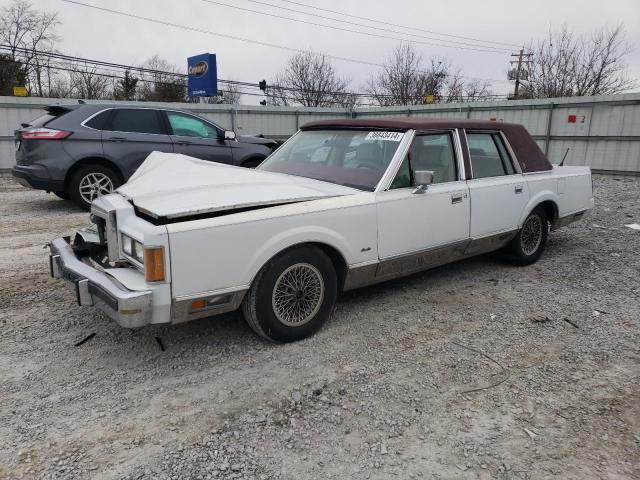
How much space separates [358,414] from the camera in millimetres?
2764

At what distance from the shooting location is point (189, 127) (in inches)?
344

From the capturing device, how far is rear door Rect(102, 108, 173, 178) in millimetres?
7895

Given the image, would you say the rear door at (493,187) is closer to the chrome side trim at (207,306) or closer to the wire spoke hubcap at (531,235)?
the wire spoke hubcap at (531,235)

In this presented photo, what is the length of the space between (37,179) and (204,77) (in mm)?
16570

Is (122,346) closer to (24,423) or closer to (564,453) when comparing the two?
(24,423)

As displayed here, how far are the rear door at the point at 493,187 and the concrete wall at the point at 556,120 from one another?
9.60 m

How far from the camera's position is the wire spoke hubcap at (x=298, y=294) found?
3.39 m

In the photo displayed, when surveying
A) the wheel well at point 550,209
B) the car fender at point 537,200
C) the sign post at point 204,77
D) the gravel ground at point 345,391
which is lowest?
the gravel ground at point 345,391

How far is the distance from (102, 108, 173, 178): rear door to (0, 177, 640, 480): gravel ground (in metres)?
3.59

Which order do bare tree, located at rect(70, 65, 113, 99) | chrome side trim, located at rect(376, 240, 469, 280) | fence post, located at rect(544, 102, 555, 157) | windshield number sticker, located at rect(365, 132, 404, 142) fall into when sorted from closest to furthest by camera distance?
chrome side trim, located at rect(376, 240, 469, 280) < windshield number sticker, located at rect(365, 132, 404, 142) < fence post, located at rect(544, 102, 555, 157) < bare tree, located at rect(70, 65, 113, 99)

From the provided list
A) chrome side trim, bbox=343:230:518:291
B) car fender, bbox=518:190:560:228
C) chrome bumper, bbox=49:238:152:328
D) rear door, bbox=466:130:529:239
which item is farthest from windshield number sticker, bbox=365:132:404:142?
chrome bumper, bbox=49:238:152:328

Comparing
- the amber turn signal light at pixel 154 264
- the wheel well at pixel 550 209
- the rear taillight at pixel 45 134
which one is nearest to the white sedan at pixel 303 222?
the amber turn signal light at pixel 154 264

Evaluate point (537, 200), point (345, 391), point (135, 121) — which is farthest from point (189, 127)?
point (345, 391)

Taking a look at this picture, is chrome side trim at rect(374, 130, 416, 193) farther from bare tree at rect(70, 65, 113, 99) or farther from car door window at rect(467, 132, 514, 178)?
bare tree at rect(70, 65, 113, 99)
